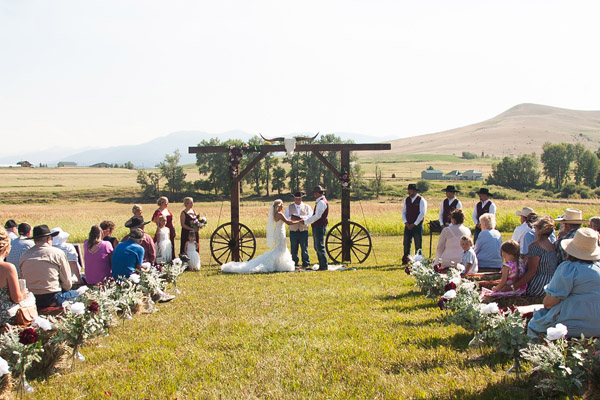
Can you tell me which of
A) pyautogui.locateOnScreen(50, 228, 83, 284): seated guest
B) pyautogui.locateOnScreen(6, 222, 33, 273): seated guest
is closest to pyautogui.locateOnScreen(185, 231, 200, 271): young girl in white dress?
pyautogui.locateOnScreen(50, 228, 83, 284): seated guest

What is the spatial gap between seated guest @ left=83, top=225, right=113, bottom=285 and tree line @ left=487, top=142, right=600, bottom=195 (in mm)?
75394

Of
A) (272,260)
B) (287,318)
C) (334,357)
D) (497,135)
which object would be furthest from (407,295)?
(497,135)

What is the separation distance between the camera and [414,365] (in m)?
5.12

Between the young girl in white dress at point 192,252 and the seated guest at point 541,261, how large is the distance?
798 centimetres

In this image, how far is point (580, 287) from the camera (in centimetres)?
438

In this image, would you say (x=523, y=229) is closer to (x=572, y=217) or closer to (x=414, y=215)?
(x=572, y=217)

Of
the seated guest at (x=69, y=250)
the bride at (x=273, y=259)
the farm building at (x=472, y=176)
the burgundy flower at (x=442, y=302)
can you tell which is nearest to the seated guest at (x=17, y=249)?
the seated guest at (x=69, y=250)

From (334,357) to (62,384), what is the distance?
2783 mm

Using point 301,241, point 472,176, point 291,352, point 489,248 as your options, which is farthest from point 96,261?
point 472,176

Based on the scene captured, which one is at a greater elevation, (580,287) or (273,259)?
(580,287)

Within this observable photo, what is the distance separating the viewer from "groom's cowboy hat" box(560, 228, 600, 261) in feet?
14.1

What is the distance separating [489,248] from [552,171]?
83264 millimetres

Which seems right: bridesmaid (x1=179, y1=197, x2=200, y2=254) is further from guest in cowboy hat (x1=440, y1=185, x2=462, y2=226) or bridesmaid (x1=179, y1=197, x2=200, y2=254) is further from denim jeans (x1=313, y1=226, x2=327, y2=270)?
guest in cowboy hat (x1=440, y1=185, x2=462, y2=226)

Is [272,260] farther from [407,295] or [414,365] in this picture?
[414,365]
